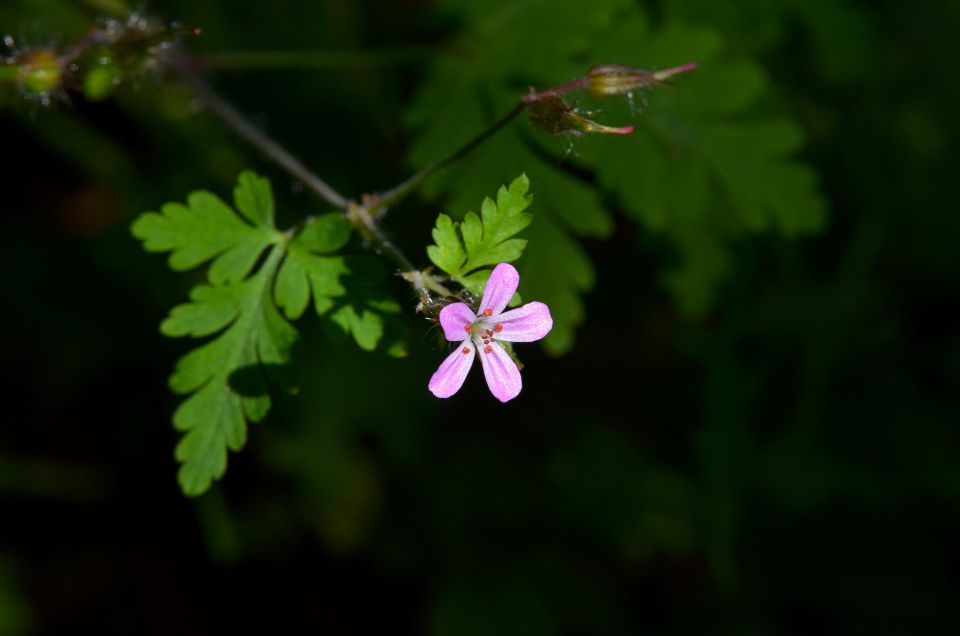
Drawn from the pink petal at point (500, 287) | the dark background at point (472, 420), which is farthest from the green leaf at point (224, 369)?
the dark background at point (472, 420)

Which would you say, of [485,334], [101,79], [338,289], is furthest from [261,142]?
[485,334]

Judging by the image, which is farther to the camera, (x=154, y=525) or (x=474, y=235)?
Result: (x=154, y=525)

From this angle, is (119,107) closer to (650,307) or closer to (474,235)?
(650,307)

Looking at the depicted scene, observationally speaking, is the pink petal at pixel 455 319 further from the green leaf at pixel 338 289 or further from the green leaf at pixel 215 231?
the green leaf at pixel 215 231

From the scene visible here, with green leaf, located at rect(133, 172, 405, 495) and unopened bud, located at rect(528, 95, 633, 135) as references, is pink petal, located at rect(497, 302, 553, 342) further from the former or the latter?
unopened bud, located at rect(528, 95, 633, 135)

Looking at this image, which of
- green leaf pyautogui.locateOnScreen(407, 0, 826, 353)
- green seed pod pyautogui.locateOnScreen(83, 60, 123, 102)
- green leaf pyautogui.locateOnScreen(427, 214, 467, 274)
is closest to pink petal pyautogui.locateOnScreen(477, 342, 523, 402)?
green leaf pyautogui.locateOnScreen(427, 214, 467, 274)

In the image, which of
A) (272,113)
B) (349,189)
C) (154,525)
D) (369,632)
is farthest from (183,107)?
(369,632)
